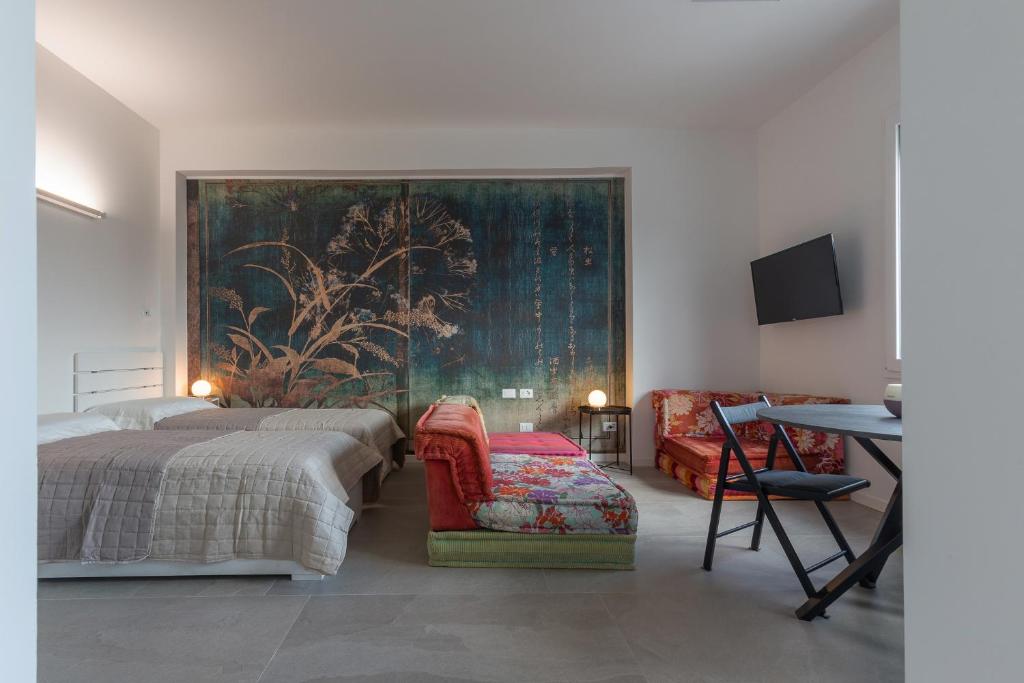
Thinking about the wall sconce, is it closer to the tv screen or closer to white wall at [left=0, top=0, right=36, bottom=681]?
white wall at [left=0, top=0, right=36, bottom=681]

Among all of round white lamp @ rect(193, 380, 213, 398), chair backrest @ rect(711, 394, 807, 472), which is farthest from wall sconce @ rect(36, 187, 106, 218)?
chair backrest @ rect(711, 394, 807, 472)

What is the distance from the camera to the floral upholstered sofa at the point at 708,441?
392 cm

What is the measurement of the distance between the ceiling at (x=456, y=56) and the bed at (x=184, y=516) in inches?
108

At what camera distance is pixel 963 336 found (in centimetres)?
54

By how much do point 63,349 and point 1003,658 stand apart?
4.94m

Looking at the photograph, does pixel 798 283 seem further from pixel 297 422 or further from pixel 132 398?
pixel 132 398

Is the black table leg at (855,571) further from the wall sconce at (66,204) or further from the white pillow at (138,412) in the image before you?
the wall sconce at (66,204)

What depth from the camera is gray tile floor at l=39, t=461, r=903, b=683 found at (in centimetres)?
181

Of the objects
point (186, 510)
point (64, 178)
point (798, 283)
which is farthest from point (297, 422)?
point (798, 283)

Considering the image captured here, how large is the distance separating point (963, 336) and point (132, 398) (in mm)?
5509

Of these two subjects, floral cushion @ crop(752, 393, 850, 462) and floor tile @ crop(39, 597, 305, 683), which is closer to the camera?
floor tile @ crop(39, 597, 305, 683)

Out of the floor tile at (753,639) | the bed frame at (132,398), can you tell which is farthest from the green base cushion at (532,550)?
the bed frame at (132,398)

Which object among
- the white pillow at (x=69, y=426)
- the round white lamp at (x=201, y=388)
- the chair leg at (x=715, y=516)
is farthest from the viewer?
the round white lamp at (x=201, y=388)

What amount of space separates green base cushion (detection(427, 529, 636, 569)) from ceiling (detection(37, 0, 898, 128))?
10.1ft
